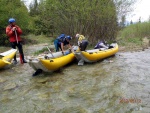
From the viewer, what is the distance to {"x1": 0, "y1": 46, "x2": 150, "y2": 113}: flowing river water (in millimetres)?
4441

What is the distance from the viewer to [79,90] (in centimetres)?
544

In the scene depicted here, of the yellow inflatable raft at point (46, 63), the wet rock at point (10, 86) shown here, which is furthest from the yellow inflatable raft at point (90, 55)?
the wet rock at point (10, 86)

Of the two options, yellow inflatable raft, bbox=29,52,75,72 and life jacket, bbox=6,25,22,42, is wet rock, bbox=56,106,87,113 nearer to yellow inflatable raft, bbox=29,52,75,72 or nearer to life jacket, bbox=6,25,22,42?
yellow inflatable raft, bbox=29,52,75,72

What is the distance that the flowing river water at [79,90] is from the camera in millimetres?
4441

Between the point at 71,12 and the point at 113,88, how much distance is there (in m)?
8.29

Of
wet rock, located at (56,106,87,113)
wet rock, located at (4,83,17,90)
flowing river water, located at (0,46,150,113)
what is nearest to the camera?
wet rock, located at (56,106,87,113)

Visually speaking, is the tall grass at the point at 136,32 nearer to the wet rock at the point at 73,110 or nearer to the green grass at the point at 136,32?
the green grass at the point at 136,32

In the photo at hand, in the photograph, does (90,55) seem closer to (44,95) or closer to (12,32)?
(12,32)

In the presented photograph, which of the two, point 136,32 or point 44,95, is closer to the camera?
point 44,95

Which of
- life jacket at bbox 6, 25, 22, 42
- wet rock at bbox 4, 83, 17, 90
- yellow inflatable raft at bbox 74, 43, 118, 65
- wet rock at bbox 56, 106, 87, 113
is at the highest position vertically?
life jacket at bbox 6, 25, 22, 42

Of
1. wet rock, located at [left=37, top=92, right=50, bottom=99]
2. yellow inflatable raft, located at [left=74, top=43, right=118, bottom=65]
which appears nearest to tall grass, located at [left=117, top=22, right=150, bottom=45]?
yellow inflatable raft, located at [left=74, top=43, right=118, bottom=65]

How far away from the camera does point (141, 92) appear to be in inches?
201

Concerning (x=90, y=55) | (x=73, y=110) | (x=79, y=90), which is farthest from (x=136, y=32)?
(x=73, y=110)

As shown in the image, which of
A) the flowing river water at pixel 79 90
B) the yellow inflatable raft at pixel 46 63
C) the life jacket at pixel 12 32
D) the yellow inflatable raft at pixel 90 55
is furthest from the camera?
the yellow inflatable raft at pixel 90 55
